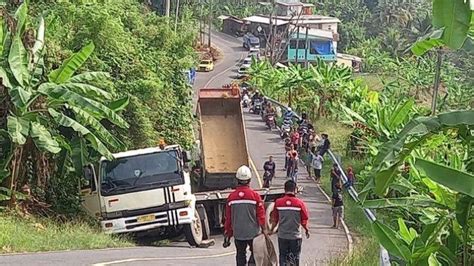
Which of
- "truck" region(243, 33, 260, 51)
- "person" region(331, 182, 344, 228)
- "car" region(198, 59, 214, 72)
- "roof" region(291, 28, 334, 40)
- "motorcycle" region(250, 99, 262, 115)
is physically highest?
"person" region(331, 182, 344, 228)

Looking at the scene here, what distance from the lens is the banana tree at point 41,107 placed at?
15.5 m

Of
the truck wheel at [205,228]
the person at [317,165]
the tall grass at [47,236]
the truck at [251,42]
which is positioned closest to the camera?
the tall grass at [47,236]

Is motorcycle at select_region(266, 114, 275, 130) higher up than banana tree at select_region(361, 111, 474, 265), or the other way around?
banana tree at select_region(361, 111, 474, 265)

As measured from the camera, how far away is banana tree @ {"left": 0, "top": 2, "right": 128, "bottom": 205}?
1549 centimetres

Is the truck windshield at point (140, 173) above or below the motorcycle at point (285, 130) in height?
above

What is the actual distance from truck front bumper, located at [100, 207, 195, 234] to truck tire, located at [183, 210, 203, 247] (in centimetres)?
26

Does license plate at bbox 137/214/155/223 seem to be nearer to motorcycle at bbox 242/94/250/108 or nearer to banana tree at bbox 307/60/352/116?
banana tree at bbox 307/60/352/116

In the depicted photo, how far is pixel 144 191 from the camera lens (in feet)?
53.2

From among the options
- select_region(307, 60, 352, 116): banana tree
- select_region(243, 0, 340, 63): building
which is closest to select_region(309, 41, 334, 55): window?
select_region(243, 0, 340, 63): building

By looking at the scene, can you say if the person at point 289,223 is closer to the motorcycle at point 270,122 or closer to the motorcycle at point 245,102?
the motorcycle at point 270,122

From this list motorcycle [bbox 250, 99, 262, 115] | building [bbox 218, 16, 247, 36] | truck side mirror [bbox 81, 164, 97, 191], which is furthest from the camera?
building [bbox 218, 16, 247, 36]

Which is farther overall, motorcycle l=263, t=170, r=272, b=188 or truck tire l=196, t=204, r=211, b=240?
motorcycle l=263, t=170, r=272, b=188

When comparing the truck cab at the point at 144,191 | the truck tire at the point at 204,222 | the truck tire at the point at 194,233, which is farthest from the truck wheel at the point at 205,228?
the truck cab at the point at 144,191

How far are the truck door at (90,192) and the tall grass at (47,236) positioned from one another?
1.76ft
